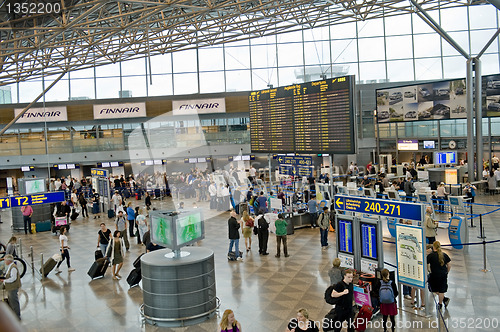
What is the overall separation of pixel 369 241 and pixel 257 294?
294 centimetres

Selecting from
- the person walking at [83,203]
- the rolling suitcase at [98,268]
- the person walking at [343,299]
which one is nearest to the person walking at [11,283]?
the rolling suitcase at [98,268]

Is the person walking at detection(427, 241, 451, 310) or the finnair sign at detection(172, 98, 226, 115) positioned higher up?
the finnair sign at detection(172, 98, 226, 115)

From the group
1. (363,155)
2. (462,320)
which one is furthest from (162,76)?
(462,320)

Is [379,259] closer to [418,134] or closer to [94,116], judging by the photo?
[418,134]

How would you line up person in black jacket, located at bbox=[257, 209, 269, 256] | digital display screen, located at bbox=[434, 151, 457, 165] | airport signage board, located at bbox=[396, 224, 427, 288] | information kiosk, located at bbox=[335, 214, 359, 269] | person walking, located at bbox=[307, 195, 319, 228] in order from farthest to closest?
digital display screen, located at bbox=[434, 151, 457, 165] → person walking, located at bbox=[307, 195, 319, 228] → person in black jacket, located at bbox=[257, 209, 269, 256] → information kiosk, located at bbox=[335, 214, 359, 269] → airport signage board, located at bbox=[396, 224, 427, 288]

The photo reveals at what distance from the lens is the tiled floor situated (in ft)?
30.8

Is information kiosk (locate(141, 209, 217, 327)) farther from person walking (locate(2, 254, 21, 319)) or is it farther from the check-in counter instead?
the check-in counter

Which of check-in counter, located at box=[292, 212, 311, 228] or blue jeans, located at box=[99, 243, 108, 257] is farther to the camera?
check-in counter, located at box=[292, 212, 311, 228]

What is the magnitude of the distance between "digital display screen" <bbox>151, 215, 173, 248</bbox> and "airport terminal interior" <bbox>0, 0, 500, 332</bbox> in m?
0.05

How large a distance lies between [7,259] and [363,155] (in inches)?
1211

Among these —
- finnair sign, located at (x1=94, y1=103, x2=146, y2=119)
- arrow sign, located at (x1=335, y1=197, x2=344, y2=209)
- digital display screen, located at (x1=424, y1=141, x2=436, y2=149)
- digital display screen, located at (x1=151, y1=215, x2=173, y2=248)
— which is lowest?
digital display screen, located at (x1=151, y1=215, x2=173, y2=248)

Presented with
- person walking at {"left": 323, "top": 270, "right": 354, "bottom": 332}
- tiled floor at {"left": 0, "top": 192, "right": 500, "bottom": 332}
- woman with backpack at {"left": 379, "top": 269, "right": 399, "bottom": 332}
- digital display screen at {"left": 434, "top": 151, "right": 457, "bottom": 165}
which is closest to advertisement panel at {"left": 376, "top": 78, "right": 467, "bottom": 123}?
digital display screen at {"left": 434, "top": 151, "right": 457, "bottom": 165}

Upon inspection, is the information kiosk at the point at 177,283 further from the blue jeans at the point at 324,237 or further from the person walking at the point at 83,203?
the person walking at the point at 83,203

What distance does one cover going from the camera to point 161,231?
10.4 m
